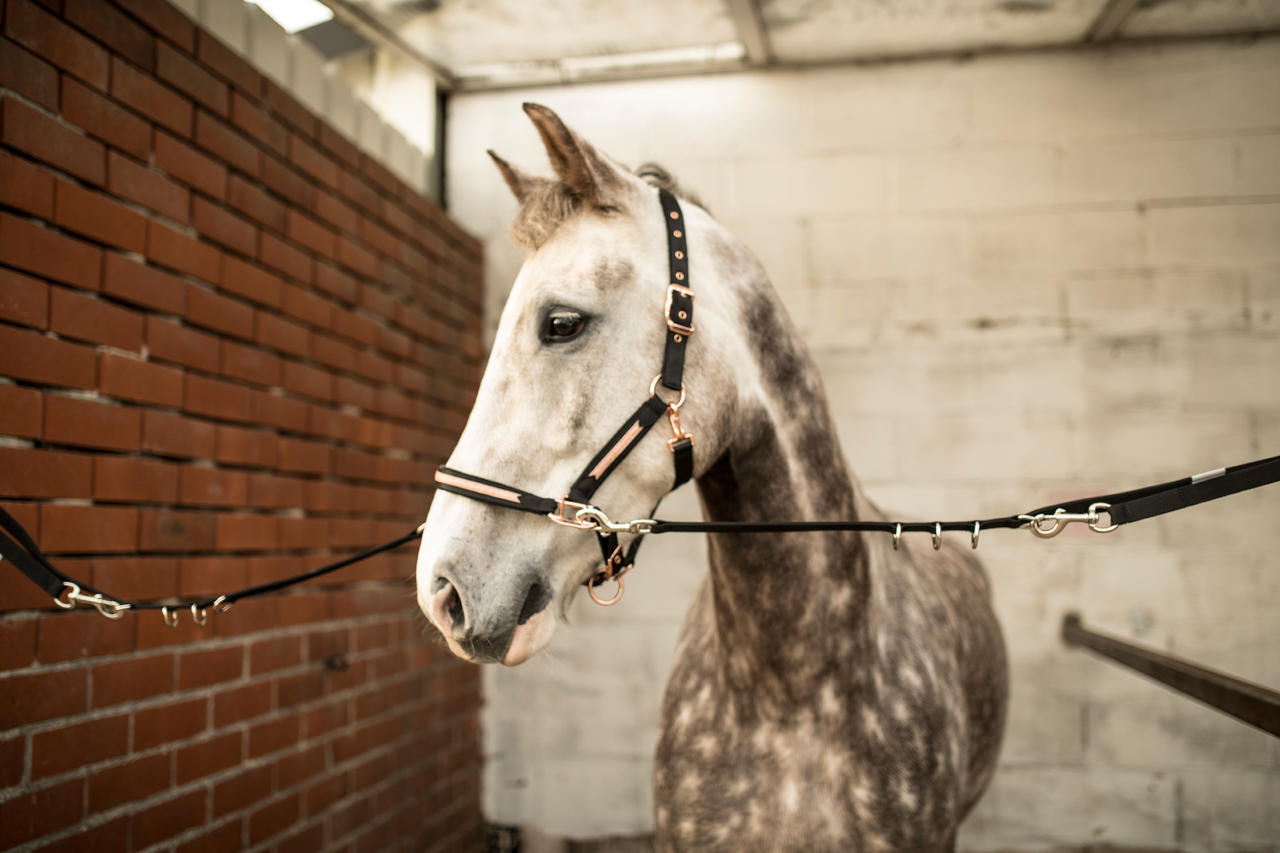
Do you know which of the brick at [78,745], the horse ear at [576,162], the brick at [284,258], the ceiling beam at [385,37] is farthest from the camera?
the ceiling beam at [385,37]

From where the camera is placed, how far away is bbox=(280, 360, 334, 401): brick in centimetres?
226

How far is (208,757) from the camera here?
76.0 inches

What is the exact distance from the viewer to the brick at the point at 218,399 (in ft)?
6.22

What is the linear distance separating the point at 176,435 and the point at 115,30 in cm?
79

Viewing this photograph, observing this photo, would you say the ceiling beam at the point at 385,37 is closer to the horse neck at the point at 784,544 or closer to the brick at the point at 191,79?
the brick at the point at 191,79

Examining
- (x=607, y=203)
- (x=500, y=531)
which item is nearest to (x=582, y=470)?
(x=500, y=531)

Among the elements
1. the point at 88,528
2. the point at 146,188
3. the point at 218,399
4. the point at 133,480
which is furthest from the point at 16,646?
the point at 146,188

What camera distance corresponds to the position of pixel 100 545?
1.63 metres

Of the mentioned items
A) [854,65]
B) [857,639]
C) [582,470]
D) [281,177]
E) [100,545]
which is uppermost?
[854,65]

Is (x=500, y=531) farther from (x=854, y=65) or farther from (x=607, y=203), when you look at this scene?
(x=854, y=65)

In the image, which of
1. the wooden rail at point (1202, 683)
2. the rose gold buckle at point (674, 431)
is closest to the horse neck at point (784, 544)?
the rose gold buckle at point (674, 431)

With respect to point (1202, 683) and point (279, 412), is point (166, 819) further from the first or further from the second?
point (1202, 683)

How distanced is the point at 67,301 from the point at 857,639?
1.48 meters

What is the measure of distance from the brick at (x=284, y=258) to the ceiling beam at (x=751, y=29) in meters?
1.64
